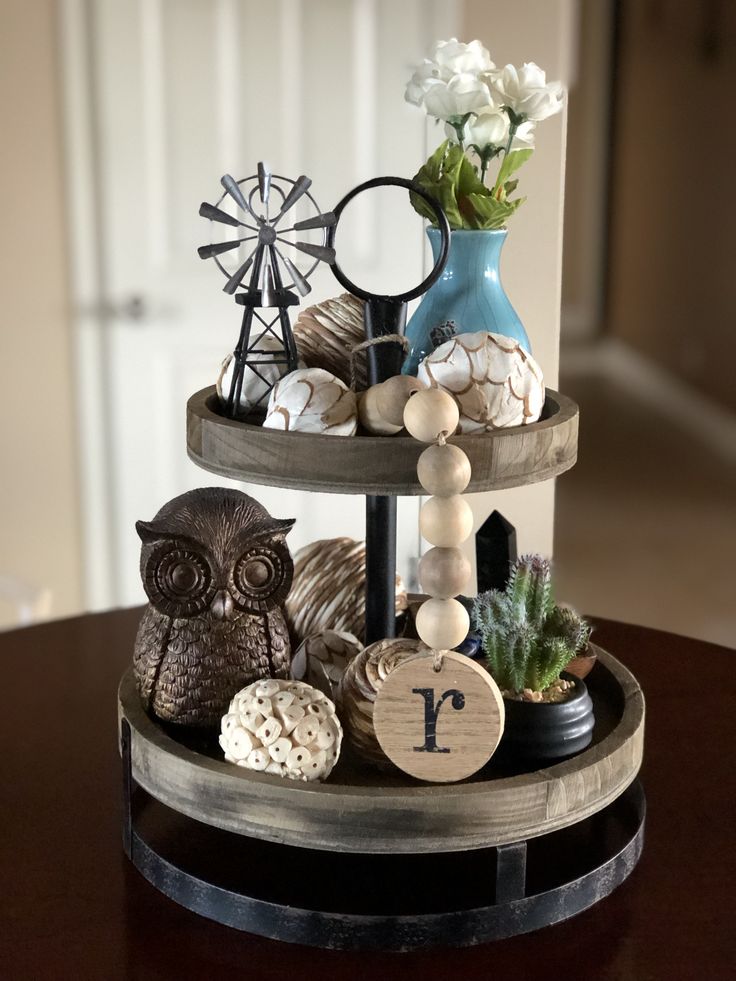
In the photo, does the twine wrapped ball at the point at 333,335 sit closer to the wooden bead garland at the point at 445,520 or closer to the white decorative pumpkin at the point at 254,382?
the white decorative pumpkin at the point at 254,382

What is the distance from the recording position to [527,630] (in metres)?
0.88

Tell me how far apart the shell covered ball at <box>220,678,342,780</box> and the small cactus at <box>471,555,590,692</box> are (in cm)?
13

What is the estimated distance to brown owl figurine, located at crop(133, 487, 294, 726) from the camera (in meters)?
0.87

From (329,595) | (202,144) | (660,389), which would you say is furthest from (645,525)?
(329,595)

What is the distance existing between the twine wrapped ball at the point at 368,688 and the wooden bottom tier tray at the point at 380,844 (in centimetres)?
2

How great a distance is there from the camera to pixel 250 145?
2443mm

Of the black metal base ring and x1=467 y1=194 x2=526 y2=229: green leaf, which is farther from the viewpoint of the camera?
x1=467 y1=194 x2=526 y2=229: green leaf

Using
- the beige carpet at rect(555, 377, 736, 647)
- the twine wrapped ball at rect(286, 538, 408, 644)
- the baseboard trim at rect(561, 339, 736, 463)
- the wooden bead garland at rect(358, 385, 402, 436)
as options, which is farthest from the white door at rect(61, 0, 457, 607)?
the baseboard trim at rect(561, 339, 736, 463)

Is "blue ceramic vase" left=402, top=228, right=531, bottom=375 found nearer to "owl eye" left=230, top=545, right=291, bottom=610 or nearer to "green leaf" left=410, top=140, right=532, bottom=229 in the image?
"green leaf" left=410, top=140, right=532, bottom=229

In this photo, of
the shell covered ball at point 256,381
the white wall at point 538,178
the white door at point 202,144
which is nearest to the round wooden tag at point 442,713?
the shell covered ball at point 256,381

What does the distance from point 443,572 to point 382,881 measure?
0.24 metres

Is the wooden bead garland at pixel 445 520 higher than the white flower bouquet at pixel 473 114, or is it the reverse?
the white flower bouquet at pixel 473 114

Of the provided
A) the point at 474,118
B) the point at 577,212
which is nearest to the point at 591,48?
the point at 577,212

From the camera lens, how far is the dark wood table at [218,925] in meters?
0.76
